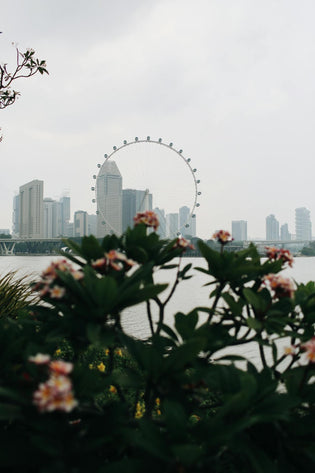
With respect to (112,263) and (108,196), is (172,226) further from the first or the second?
(112,263)

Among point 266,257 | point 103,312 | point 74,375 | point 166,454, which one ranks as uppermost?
point 266,257

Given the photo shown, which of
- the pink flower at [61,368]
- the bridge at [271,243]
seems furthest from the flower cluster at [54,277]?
the bridge at [271,243]

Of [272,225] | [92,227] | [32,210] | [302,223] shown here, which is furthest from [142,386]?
[302,223]

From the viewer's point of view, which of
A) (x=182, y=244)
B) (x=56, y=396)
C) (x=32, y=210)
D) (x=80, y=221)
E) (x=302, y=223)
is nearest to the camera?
(x=56, y=396)

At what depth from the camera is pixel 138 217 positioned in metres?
1.19

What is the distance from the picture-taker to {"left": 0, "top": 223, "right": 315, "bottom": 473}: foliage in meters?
0.69

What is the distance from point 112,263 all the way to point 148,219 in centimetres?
26

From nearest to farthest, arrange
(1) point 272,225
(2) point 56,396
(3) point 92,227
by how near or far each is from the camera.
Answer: (2) point 56,396, (3) point 92,227, (1) point 272,225

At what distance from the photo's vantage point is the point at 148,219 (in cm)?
117

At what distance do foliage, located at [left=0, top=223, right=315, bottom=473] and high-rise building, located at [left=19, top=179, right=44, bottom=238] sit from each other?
47.0m

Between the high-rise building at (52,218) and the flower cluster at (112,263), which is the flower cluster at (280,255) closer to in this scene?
the flower cluster at (112,263)

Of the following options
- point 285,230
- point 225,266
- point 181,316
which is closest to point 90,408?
point 181,316

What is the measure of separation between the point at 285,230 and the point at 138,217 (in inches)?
3224

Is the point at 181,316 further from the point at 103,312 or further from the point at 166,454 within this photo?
the point at 166,454
